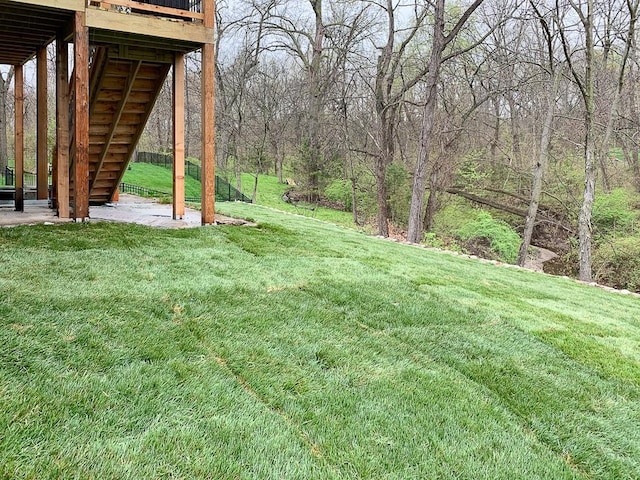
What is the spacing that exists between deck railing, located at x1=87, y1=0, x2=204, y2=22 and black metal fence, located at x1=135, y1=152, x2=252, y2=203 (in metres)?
9.92

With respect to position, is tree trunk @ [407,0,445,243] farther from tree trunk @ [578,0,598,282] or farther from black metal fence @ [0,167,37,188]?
black metal fence @ [0,167,37,188]

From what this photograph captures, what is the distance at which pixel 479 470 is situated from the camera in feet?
6.82

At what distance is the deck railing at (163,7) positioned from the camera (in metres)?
5.74

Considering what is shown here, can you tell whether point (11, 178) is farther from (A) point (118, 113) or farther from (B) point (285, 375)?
(B) point (285, 375)

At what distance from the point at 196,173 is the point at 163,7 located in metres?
20.3

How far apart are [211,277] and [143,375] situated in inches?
76.1

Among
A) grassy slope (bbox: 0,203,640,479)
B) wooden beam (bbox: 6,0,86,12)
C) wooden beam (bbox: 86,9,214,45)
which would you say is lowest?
grassy slope (bbox: 0,203,640,479)

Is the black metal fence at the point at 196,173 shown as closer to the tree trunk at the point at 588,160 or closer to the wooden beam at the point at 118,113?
the wooden beam at the point at 118,113

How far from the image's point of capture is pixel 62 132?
20.8ft

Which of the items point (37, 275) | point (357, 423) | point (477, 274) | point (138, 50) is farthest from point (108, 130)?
point (357, 423)

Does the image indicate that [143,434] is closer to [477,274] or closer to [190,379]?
[190,379]

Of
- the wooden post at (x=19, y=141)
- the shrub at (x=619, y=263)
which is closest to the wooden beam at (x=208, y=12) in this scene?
the wooden post at (x=19, y=141)

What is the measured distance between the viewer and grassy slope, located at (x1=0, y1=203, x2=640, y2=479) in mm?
1964

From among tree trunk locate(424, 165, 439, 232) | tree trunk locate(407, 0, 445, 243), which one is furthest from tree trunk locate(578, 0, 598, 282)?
tree trunk locate(424, 165, 439, 232)
